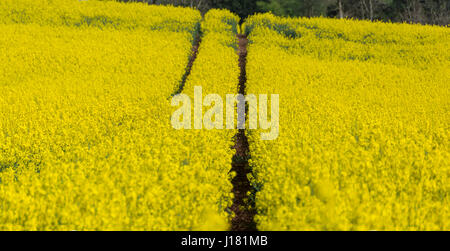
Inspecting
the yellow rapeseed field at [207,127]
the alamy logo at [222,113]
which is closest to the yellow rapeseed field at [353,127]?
the yellow rapeseed field at [207,127]

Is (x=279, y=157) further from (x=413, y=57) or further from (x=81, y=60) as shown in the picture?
(x=413, y=57)

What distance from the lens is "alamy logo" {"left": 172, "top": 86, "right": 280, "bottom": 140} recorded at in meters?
8.69

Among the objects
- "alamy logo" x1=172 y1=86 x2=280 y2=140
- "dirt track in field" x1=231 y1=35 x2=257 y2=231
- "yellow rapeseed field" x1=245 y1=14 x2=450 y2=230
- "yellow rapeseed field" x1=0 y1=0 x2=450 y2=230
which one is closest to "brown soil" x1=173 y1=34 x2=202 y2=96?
"yellow rapeseed field" x1=0 y1=0 x2=450 y2=230

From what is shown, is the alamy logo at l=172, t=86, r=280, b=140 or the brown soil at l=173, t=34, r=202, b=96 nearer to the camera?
the alamy logo at l=172, t=86, r=280, b=140

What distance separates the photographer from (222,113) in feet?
32.0

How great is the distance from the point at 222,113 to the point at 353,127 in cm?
302

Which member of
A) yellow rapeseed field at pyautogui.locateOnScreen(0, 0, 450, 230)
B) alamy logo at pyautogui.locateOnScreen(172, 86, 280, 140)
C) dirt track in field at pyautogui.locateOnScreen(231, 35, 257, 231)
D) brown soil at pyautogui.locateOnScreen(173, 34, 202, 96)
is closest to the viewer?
yellow rapeseed field at pyautogui.locateOnScreen(0, 0, 450, 230)

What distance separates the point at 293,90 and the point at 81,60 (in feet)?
28.1

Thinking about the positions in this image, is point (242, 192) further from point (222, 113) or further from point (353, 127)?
point (353, 127)

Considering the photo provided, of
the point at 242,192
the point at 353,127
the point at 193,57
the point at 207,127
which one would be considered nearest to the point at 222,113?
the point at 207,127

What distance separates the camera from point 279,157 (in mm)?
6727

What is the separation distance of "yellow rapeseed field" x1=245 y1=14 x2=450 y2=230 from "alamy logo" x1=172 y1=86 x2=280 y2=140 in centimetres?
28

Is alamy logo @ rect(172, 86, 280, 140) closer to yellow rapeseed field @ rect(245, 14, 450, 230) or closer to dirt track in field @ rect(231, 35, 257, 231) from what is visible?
yellow rapeseed field @ rect(245, 14, 450, 230)
